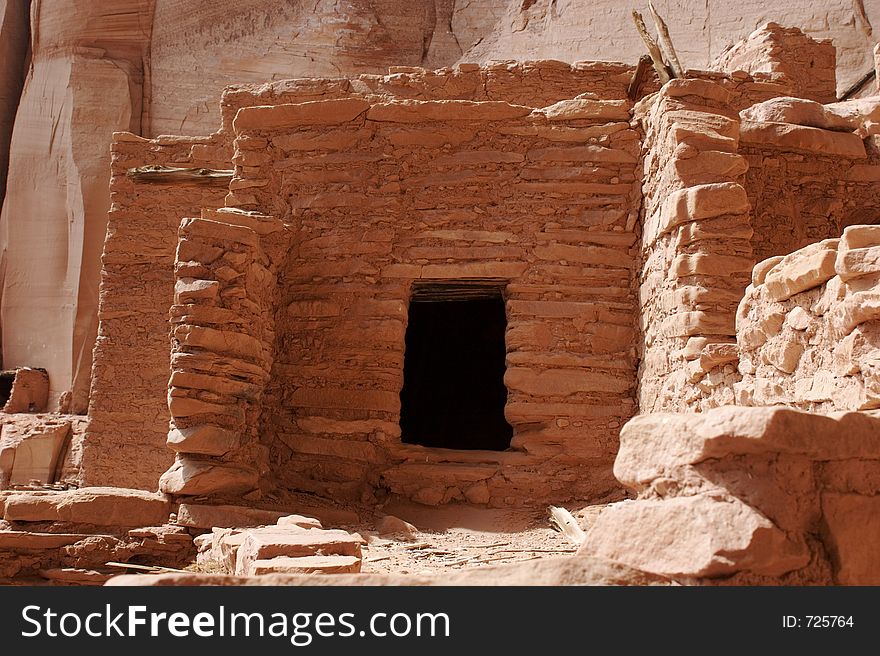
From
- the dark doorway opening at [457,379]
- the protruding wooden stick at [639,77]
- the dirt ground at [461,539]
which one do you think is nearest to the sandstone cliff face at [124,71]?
the dark doorway opening at [457,379]

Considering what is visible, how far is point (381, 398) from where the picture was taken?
6.00m

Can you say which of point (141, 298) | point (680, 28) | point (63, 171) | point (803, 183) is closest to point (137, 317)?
point (141, 298)

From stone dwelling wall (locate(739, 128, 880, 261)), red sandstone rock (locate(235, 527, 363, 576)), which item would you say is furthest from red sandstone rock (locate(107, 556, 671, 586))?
stone dwelling wall (locate(739, 128, 880, 261))

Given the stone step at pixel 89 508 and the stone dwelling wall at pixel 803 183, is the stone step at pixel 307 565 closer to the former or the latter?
the stone step at pixel 89 508

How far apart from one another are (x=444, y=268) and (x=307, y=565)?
3198 mm

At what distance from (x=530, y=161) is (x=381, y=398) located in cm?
206

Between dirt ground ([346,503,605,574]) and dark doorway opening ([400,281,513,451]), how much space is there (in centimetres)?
358

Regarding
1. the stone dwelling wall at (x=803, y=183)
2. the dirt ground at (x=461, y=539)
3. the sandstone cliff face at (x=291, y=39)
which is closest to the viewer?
the dirt ground at (x=461, y=539)

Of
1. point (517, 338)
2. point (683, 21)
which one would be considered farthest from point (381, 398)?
point (683, 21)

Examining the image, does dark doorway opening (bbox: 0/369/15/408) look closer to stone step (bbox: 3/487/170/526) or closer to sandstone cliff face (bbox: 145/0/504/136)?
sandstone cliff face (bbox: 145/0/504/136)

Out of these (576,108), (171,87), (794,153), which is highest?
(171,87)

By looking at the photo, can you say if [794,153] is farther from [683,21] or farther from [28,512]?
[683,21]

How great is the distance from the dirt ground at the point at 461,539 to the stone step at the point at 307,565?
0.53 m

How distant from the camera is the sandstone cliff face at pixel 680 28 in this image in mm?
12797
